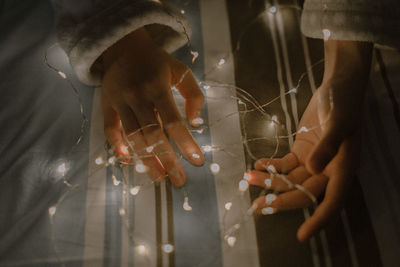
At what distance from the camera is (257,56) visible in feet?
2.70

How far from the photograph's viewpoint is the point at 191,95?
0.75 metres

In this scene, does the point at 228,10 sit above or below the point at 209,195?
above

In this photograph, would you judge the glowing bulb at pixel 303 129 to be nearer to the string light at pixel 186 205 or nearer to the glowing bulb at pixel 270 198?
the glowing bulb at pixel 270 198

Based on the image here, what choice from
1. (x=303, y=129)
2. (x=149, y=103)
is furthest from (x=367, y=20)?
(x=149, y=103)

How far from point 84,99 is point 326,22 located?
63 centimetres

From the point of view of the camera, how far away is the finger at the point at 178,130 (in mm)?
695

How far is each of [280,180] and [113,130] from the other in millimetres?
406

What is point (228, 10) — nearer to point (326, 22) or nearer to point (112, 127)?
point (326, 22)

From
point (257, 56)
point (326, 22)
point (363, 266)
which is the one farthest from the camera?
point (257, 56)

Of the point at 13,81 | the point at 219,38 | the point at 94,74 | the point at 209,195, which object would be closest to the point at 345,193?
the point at 209,195

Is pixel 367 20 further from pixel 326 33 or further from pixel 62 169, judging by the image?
pixel 62 169

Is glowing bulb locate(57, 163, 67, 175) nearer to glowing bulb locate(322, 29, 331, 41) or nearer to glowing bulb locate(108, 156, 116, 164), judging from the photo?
glowing bulb locate(108, 156, 116, 164)

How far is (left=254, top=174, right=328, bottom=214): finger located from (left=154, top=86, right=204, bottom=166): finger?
171 millimetres

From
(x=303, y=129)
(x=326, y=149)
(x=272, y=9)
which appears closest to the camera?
(x=326, y=149)
